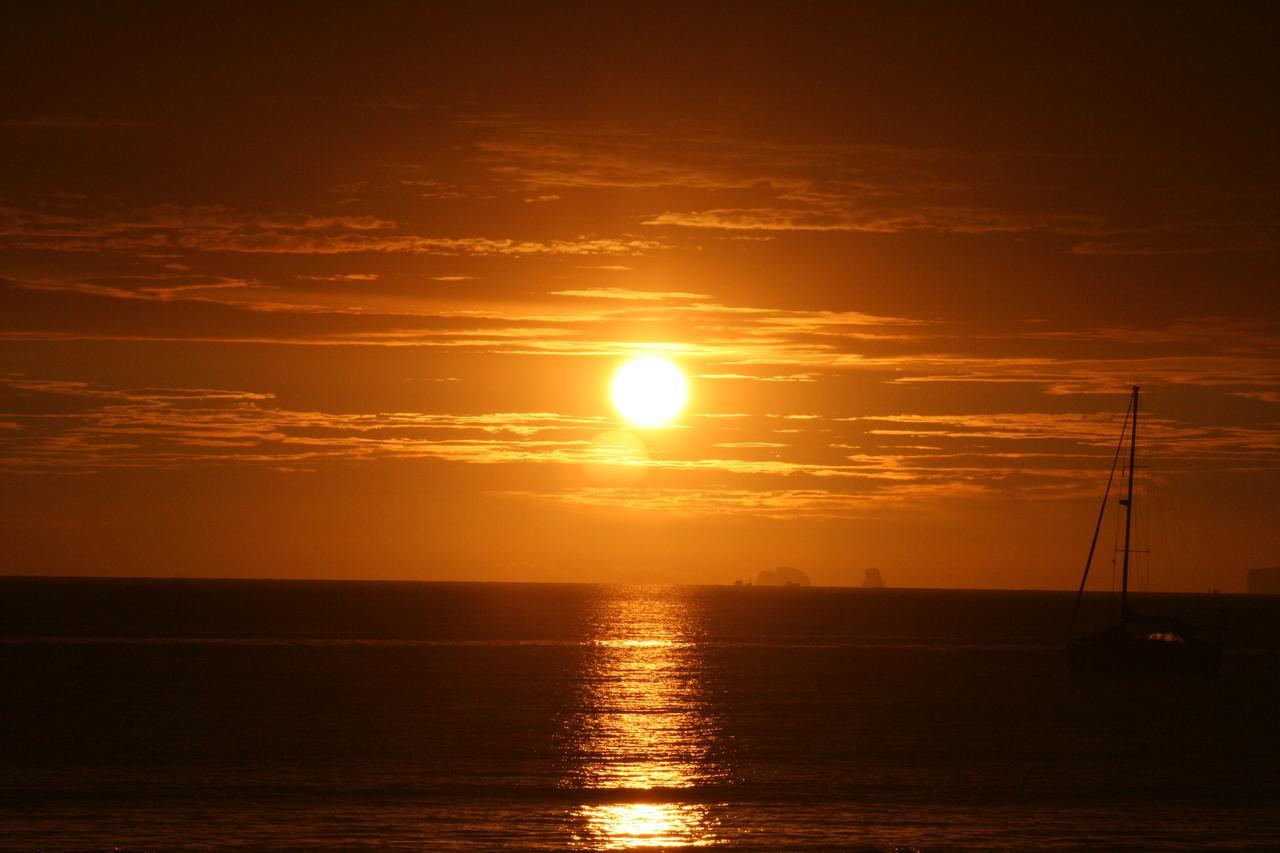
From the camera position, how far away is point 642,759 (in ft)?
213

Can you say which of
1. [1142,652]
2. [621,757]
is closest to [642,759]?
[621,757]

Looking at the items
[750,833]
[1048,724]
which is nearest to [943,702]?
[1048,724]

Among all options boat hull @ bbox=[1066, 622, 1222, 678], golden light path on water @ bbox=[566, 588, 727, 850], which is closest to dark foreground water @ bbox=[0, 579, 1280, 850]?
golden light path on water @ bbox=[566, 588, 727, 850]

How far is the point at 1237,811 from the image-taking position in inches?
2042

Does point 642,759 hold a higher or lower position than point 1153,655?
lower

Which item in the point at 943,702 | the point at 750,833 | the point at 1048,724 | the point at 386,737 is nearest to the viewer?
the point at 750,833

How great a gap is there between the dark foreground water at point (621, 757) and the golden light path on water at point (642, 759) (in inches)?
8.7

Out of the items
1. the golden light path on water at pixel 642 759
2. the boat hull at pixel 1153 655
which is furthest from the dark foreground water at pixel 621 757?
the boat hull at pixel 1153 655

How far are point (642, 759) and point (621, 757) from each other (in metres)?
1.07

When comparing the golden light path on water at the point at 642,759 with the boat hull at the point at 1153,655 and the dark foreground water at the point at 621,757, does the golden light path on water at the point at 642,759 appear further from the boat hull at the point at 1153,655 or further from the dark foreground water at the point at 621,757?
the boat hull at the point at 1153,655

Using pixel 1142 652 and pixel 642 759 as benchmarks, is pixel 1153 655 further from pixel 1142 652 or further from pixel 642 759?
pixel 642 759

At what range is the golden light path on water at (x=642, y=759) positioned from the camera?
46281 mm

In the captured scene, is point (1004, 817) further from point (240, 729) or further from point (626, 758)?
point (240, 729)

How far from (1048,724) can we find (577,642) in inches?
3745
